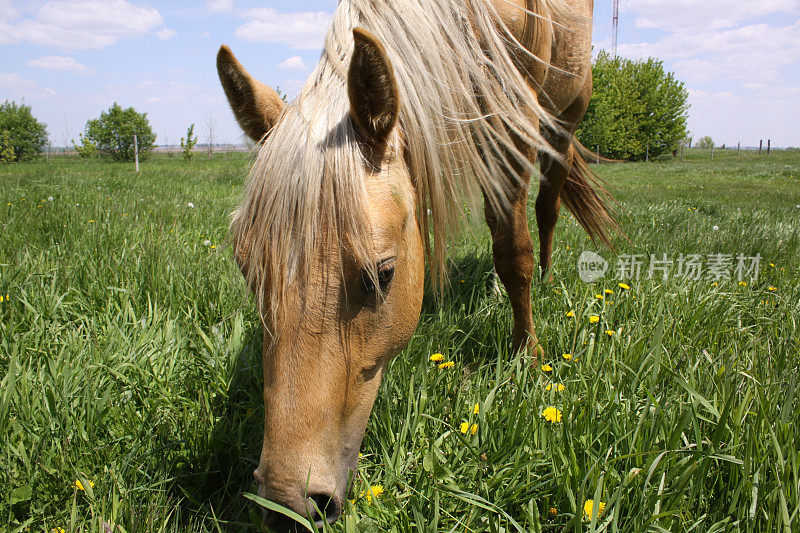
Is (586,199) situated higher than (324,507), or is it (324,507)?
(586,199)

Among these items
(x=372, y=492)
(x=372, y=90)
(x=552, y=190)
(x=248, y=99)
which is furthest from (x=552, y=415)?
(x=552, y=190)

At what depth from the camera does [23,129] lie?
4888cm

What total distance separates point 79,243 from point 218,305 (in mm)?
1394

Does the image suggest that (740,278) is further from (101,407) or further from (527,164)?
(101,407)

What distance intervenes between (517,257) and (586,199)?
172 centimetres

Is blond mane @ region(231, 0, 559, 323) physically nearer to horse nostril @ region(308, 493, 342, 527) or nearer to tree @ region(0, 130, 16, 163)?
horse nostril @ region(308, 493, 342, 527)

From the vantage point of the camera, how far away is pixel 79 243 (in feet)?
10.7

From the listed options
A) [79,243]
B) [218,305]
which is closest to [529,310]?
[218,305]

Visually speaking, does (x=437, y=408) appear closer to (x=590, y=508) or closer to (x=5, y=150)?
(x=590, y=508)

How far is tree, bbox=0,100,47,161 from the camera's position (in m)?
47.2

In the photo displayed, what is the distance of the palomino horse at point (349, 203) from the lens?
1.16 metres

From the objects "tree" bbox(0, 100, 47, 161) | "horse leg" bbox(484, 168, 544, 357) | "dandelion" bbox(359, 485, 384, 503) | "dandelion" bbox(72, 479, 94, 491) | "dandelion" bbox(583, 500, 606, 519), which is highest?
"tree" bbox(0, 100, 47, 161)

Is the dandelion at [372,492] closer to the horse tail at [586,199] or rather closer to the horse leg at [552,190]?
the horse leg at [552,190]

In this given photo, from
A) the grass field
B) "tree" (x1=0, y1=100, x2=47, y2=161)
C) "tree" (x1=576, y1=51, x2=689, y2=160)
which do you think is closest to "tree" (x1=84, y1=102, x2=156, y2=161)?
"tree" (x1=0, y1=100, x2=47, y2=161)
